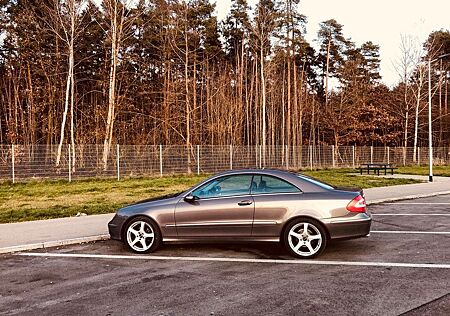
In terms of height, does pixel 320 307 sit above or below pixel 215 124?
below

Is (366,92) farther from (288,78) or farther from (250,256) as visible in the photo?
(250,256)

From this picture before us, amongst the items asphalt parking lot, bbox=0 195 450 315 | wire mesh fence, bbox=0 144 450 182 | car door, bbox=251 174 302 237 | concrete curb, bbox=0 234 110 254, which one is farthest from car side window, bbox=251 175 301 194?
wire mesh fence, bbox=0 144 450 182

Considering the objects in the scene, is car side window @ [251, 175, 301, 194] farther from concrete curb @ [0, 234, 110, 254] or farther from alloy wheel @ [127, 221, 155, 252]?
concrete curb @ [0, 234, 110, 254]

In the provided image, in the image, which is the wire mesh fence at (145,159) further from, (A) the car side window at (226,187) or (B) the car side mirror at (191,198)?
(A) the car side window at (226,187)

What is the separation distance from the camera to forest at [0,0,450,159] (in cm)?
3069

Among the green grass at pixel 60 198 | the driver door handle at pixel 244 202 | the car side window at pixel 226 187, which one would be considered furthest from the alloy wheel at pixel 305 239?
the green grass at pixel 60 198

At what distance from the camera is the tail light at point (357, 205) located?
263 inches

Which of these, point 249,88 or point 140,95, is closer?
point 140,95

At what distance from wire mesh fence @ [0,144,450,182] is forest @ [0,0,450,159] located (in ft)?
5.19

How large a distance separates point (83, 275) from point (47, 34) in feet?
94.5

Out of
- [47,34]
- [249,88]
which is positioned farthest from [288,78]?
[47,34]

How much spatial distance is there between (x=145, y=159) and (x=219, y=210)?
1842 cm

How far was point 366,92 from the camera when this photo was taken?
159 feet

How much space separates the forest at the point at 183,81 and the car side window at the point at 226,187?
18.3 meters
